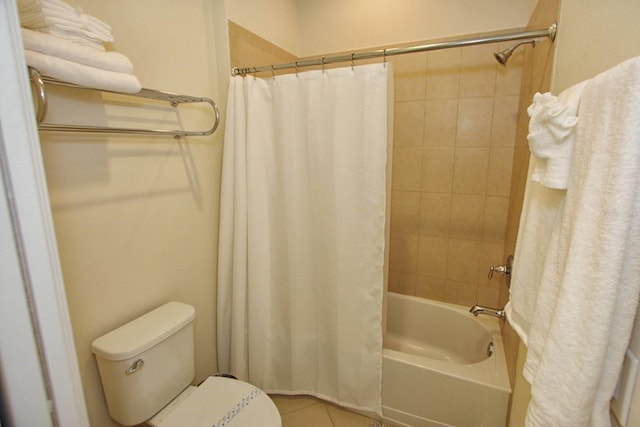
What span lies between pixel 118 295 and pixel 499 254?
7.30ft

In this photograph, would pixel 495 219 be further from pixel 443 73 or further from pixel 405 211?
pixel 443 73

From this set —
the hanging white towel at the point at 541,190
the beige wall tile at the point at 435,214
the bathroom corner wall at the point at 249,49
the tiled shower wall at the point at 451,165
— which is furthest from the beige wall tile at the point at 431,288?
the bathroom corner wall at the point at 249,49

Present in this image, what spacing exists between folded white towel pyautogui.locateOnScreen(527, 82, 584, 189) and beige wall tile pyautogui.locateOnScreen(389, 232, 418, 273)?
5.21 feet

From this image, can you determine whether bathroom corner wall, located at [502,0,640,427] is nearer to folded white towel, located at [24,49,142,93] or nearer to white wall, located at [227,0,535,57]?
white wall, located at [227,0,535,57]

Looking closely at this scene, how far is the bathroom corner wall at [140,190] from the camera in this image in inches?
42.6

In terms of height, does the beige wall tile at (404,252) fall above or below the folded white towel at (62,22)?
below

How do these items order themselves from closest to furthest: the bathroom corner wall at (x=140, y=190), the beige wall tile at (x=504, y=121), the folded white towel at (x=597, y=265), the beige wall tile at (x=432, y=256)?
the folded white towel at (x=597, y=265)
the bathroom corner wall at (x=140, y=190)
the beige wall tile at (x=504, y=121)
the beige wall tile at (x=432, y=256)

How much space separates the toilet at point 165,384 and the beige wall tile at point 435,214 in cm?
158

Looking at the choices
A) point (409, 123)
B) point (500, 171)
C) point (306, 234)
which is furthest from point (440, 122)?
point (306, 234)

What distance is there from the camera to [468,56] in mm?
1991

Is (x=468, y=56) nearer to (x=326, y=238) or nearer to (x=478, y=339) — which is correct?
(x=326, y=238)

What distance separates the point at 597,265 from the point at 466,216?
1656mm

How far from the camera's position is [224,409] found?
1.27 metres

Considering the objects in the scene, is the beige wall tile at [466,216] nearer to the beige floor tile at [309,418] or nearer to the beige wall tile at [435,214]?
the beige wall tile at [435,214]
